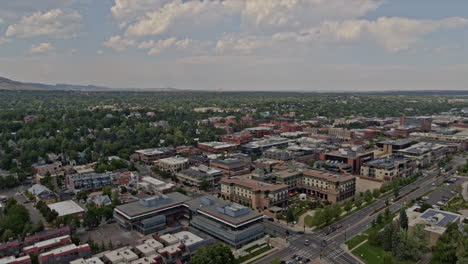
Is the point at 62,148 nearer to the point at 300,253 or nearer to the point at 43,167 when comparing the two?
the point at 43,167

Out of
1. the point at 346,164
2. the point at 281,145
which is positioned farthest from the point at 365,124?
the point at 346,164

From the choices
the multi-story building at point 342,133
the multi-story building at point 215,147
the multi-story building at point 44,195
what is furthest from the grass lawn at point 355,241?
the multi-story building at point 342,133

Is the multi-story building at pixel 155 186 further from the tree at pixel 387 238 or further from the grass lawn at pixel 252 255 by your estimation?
the tree at pixel 387 238

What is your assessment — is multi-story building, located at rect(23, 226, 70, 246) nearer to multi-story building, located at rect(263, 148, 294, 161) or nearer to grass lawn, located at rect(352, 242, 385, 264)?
grass lawn, located at rect(352, 242, 385, 264)

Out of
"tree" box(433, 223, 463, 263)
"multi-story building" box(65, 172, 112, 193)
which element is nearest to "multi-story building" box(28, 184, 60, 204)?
"multi-story building" box(65, 172, 112, 193)

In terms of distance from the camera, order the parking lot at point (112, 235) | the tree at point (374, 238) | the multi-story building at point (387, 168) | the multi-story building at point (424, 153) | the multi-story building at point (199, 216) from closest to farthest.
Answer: the tree at point (374, 238)
the multi-story building at point (199, 216)
the parking lot at point (112, 235)
the multi-story building at point (387, 168)
the multi-story building at point (424, 153)
